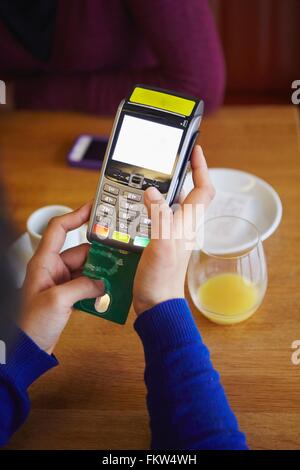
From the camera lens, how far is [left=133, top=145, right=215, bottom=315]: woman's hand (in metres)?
0.58

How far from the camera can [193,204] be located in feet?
2.02

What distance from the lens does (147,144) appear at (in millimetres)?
657

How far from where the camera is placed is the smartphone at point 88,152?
911 mm

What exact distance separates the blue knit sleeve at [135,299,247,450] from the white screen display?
17cm

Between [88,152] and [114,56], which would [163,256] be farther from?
[114,56]

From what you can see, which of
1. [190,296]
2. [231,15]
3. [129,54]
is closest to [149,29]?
[129,54]

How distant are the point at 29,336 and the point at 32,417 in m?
0.09

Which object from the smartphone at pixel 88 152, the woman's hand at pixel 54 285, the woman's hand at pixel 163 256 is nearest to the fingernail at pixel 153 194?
the woman's hand at pixel 163 256

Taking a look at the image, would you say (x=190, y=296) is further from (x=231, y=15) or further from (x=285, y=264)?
(x=231, y=15)

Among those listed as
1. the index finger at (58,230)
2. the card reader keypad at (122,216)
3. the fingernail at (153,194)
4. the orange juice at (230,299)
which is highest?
the fingernail at (153,194)

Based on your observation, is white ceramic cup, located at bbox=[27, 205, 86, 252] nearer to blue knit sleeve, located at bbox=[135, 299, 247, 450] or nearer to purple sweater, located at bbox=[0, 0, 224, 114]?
blue knit sleeve, located at bbox=[135, 299, 247, 450]

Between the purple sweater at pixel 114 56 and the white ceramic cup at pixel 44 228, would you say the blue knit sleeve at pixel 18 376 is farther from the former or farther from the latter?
the purple sweater at pixel 114 56

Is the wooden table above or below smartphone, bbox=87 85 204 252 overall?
below

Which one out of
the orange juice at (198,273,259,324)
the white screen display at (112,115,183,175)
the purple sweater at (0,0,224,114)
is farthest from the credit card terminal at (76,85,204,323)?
the purple sweater at (0,0,224,114)
